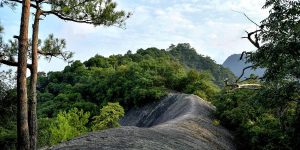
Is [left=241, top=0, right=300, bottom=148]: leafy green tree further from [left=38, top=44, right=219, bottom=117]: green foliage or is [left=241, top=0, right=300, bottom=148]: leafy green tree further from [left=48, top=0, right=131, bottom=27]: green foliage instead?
[left=38, top=44, right=219, bottom=117]: green foliage

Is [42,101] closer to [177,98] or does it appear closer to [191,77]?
[191,77]

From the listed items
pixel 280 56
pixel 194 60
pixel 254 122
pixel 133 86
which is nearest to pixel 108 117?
pixel 254 122

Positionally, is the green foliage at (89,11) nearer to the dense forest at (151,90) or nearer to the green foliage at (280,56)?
the dense forest at (151,90)

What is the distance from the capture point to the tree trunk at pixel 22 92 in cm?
1204

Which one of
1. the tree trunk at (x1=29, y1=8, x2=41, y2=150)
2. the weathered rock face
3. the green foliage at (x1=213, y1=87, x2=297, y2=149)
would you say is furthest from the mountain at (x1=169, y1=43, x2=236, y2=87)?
the tree trunk at (x1=29, y1=8, x2=41, y2=150)

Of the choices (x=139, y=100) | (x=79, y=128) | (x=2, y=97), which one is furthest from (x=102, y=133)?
(x=139, y=100)

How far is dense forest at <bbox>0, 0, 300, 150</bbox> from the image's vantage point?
9547 mm

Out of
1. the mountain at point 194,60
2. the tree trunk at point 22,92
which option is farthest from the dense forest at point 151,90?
the mountain at point 194,60

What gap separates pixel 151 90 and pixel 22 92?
18.0 m

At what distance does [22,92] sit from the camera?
39.7ft

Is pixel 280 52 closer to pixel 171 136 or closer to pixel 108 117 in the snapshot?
pixel 171 136

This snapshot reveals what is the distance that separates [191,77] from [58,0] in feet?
61.4

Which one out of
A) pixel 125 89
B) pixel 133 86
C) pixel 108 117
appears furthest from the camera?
pixel 125 89

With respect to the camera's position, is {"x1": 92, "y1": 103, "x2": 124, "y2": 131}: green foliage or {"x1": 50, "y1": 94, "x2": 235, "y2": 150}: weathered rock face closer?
{"x1": 50, "y1": 94, "x2": 235, "y2": 150}: weathered rock face
